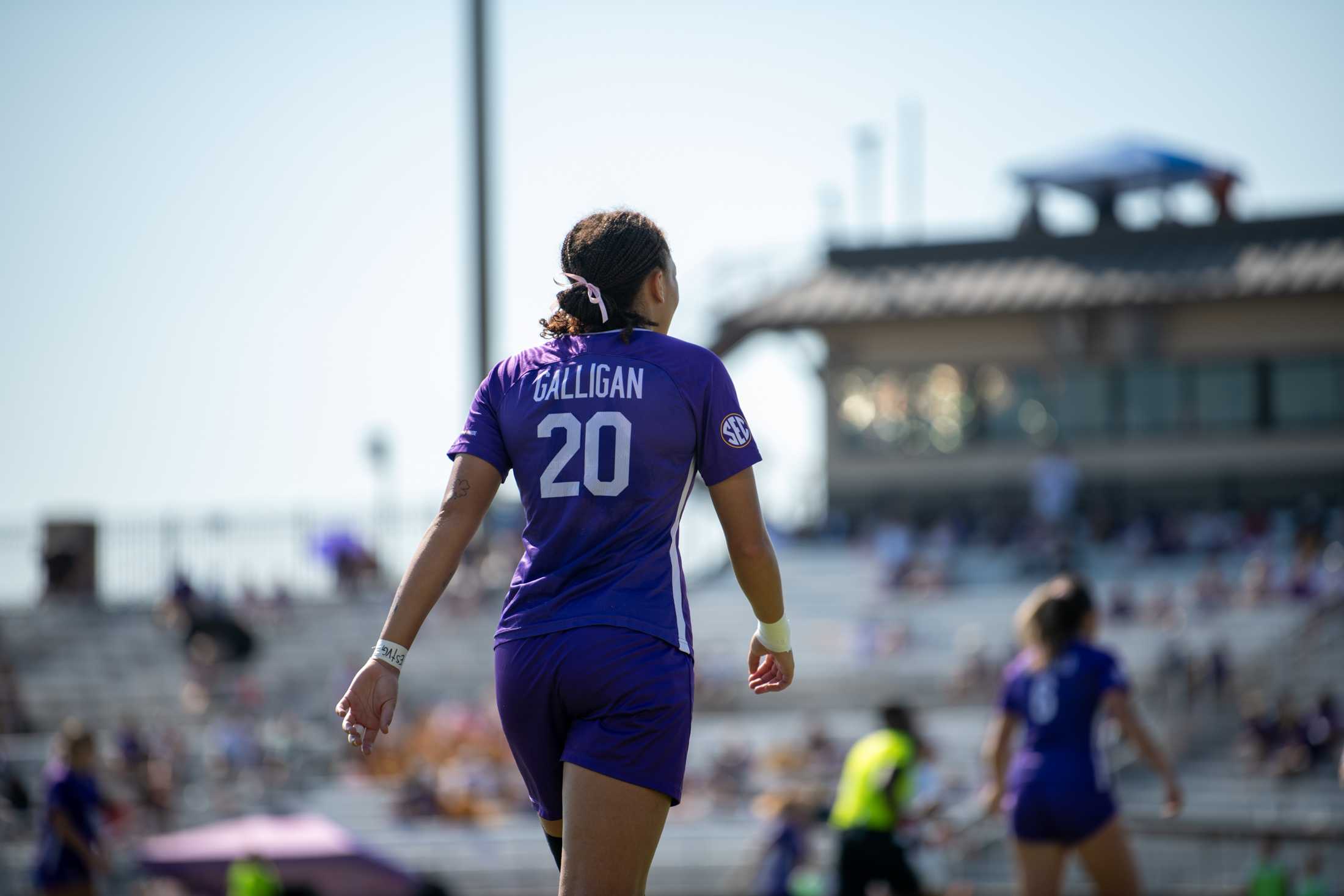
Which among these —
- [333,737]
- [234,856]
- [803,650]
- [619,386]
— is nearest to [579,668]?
[619,386]

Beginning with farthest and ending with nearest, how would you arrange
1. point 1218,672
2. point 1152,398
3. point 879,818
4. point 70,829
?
point 1152,398 < point 1218,672 < point 70,829 < point 879,818

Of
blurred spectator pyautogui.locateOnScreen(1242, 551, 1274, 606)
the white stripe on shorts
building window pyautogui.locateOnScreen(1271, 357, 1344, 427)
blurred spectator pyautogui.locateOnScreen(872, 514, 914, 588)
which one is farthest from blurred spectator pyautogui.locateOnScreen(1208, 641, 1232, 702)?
the white stripe on shorts

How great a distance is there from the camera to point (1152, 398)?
28.4m

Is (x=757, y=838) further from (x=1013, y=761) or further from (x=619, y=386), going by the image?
(x=619, y=386)

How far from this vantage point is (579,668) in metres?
3.20

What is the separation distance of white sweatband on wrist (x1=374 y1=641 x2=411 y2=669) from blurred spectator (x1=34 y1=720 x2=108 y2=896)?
677 centimetres

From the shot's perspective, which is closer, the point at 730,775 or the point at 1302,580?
the point at 730,775

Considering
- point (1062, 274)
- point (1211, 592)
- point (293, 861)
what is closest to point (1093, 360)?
point (1062, 274)

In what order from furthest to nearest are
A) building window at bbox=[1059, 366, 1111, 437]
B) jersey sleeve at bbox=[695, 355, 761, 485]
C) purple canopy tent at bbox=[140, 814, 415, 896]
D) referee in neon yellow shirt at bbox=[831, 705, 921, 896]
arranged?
1. building window at bbox=[1059, 366, 1111, 437]
2. purple canopy tent at bbox=[140, 814, 415, 896]
3. referee in neon yellow shirt at bbox=[831, 705, 921, 896]
4. jersey sleeve at bbox=[695, 355, 761, 485]

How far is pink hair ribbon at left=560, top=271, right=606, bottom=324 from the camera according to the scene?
3.45 metres

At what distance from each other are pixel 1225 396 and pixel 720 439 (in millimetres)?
26527

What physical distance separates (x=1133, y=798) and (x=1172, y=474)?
43.3ft

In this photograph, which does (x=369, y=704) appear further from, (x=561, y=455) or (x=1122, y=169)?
(x=1122, y=169)

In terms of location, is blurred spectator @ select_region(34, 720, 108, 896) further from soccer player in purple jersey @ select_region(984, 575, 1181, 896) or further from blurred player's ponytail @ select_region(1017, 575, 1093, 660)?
blurred player's ponytail @ select_region(1017, 575, 1093, 660)
